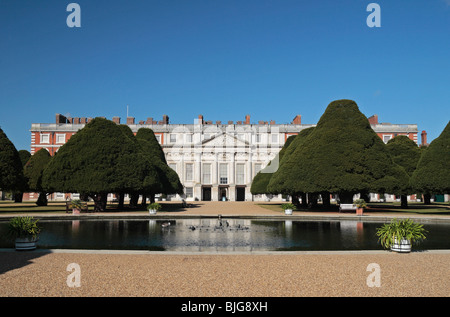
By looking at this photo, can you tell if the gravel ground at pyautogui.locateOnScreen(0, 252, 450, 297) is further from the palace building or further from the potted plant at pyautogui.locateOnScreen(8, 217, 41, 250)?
the palace building

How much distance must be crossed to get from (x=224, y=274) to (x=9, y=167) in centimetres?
2652

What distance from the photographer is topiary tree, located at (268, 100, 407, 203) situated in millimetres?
26797

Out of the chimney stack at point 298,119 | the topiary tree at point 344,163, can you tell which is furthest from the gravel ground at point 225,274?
the chimney stack at point 298,119

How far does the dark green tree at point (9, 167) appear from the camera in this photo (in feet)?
90.2

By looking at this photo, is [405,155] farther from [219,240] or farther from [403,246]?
[219,240]


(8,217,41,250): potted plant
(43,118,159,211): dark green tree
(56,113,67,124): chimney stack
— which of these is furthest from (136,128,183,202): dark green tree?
(56,113,67,124): chimney stack

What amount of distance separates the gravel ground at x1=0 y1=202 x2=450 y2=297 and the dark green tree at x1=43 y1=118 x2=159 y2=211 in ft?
55.8

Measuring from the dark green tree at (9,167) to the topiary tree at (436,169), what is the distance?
31.3 metres

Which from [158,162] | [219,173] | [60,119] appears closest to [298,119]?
[219,173]

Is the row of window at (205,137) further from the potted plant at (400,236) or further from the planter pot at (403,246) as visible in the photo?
the planter pot at (403,246)

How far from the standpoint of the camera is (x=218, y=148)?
66.6 metres
